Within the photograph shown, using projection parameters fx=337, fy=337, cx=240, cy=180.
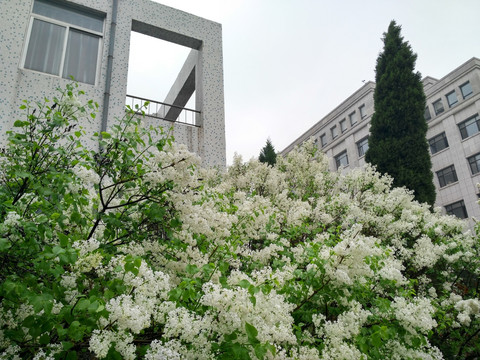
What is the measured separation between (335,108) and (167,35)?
95.2 feet

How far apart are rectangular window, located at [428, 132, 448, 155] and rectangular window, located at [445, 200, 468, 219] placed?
14.7 ft

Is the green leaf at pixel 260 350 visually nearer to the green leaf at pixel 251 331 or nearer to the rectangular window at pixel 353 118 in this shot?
the green leaf at pixel 251 331

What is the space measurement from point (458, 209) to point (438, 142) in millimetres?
5595

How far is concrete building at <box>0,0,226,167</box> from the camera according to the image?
7355mm

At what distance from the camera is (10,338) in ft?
7.61

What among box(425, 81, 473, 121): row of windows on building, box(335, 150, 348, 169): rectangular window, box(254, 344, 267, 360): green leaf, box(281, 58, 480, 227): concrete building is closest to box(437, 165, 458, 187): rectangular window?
box(281, 58, 480, 227): concrete building

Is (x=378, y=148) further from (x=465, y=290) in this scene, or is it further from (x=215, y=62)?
(x=465, y=290)

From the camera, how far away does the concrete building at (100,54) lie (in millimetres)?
7355

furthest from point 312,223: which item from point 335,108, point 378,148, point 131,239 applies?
point 335,108

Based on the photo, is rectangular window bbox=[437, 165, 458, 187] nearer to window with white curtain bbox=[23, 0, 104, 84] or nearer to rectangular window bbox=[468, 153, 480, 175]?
rectangular window bbox=[468, 153, 480, 175]

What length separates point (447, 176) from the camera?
25.3 meters

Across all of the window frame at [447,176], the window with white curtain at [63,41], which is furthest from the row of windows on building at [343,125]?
the window with white curtain at [63,41]

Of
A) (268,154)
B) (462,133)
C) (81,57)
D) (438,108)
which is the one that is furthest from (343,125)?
(81,57)

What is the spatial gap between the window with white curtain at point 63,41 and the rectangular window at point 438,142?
85.1ft
